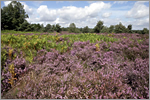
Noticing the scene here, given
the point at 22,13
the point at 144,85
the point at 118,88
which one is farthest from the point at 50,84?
the point at 22,13

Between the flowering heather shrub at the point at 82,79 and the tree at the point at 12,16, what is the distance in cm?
3415

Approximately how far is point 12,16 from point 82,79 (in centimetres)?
4054

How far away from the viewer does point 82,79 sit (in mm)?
3094

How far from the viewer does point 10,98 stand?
2.91m

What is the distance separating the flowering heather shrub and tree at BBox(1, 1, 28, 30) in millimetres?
34150

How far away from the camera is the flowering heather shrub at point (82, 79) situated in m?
2.60

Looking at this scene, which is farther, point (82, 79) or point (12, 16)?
point (12, 16)

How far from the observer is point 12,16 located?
113 ft

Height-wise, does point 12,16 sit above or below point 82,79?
above

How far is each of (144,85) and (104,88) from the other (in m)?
1.11

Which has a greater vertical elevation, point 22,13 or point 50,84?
point 22,13

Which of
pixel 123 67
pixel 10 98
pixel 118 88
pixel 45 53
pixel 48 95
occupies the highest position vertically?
pixel 45 53

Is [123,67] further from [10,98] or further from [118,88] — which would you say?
[10,98]

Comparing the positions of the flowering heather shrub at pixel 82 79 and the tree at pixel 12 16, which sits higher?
the tree at pixel 12 16
